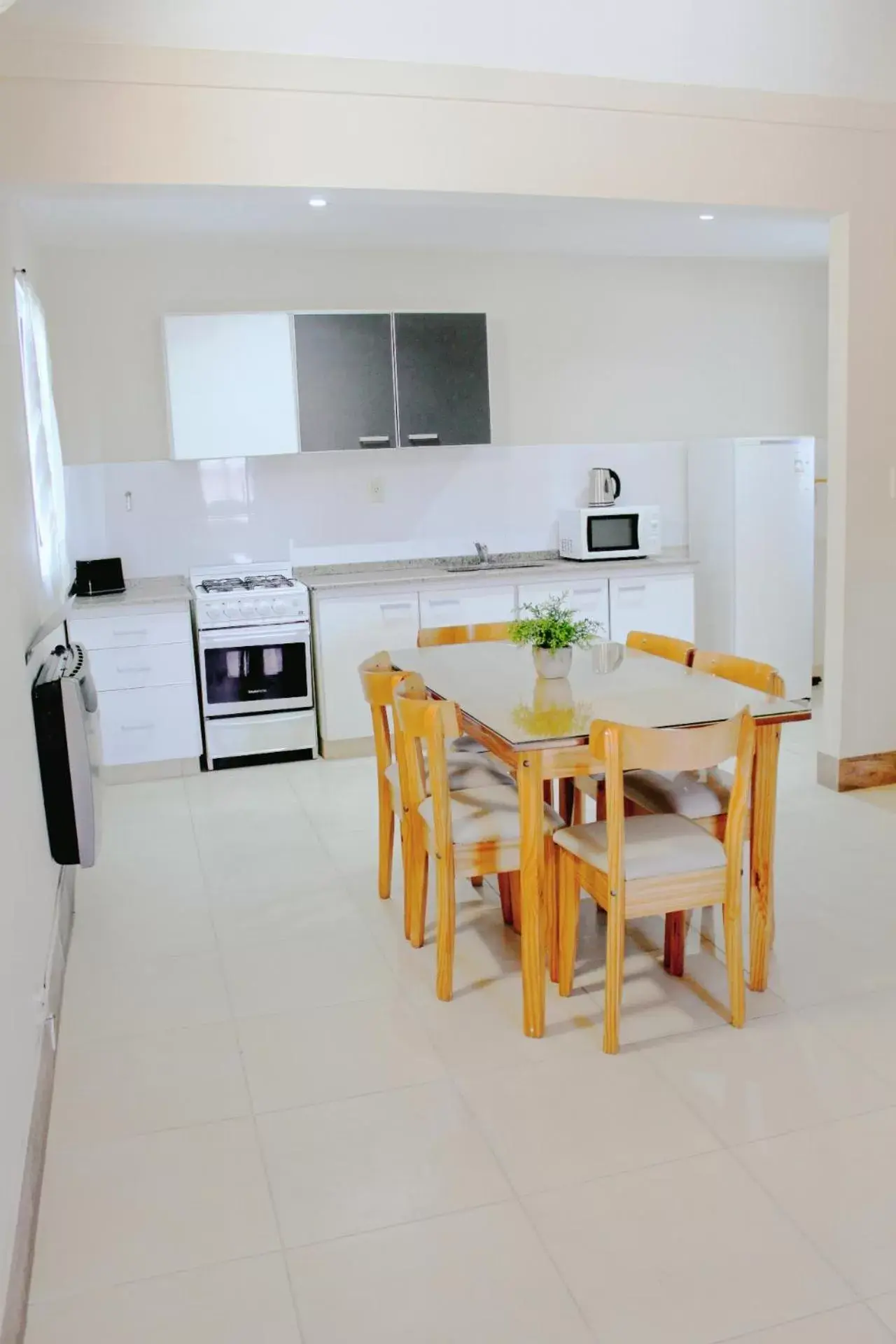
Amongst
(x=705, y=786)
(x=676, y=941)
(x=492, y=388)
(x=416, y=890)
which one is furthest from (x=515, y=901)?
(x=492, y=388)

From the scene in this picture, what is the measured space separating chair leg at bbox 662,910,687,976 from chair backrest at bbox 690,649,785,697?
67 cm

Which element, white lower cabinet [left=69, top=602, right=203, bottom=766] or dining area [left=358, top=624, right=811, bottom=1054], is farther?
white lower cabinet [left=69, top=602, right=203, bottom=766]

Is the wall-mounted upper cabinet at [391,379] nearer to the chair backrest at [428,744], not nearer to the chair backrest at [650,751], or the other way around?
the chair backrest at [428,744]

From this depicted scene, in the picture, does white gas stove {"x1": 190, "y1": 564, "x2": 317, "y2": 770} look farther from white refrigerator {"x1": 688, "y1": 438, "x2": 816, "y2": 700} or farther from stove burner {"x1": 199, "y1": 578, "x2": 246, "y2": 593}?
white refrigerator {"x1": 688, "y1": 438, "x2": 816, "y2": 700}

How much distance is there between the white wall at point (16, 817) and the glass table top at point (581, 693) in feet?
3.72

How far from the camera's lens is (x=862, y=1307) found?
1895mm

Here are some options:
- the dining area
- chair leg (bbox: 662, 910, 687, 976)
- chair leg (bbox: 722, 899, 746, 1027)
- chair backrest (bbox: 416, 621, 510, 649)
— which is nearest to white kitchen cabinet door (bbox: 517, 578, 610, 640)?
chair backrest (bbox: 416, 621, 510, 649)

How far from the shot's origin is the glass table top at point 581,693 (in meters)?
2.83

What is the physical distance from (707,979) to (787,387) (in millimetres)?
4699

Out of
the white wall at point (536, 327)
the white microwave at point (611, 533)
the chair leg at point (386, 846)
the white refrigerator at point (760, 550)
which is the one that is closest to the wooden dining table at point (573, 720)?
the chair leg at point (386, 846)

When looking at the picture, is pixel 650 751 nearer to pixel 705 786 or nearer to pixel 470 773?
pixel 705 786

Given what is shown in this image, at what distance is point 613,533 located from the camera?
6.11 metres

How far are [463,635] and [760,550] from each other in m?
2.54

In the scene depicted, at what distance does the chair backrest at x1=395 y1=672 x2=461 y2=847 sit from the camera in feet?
9.23
